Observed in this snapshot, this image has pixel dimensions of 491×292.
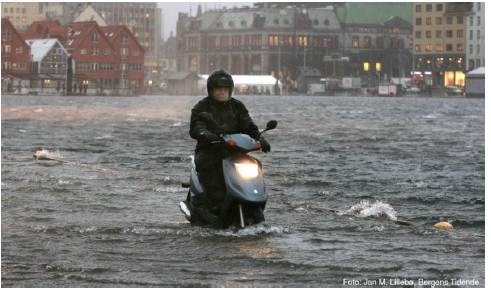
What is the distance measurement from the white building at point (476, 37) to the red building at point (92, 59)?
68081mm

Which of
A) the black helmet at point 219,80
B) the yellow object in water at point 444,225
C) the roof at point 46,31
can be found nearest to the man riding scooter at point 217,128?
the black helmet at point 219,80

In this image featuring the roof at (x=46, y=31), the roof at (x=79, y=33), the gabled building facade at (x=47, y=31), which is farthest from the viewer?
the roof at (x=46, y=31)

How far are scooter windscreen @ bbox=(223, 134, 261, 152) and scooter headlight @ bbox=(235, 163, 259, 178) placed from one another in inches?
10.2

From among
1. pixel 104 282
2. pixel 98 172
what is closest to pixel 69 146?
pixel 98 172

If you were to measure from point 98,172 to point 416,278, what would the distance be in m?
13.5

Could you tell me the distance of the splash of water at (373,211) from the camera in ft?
51.3

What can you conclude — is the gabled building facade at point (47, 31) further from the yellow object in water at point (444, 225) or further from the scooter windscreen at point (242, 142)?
the scooter windscreen at point (242, 142)

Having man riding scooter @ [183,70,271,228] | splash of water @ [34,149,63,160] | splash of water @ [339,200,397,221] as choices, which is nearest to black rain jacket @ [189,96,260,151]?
man riding scooter @ [183,70,271,228]

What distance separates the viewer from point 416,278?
1038cm

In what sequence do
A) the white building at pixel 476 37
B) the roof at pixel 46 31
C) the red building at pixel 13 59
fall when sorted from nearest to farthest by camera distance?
1. the red building at pixel 13 59
2. the roof at pixel 46 31
3. the white building at pixel 476 37

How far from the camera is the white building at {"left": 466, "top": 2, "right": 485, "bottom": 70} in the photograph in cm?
18600

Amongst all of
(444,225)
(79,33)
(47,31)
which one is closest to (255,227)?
(444,225)

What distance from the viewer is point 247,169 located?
12258 millimetres

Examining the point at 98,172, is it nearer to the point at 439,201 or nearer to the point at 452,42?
the point at 439,201
